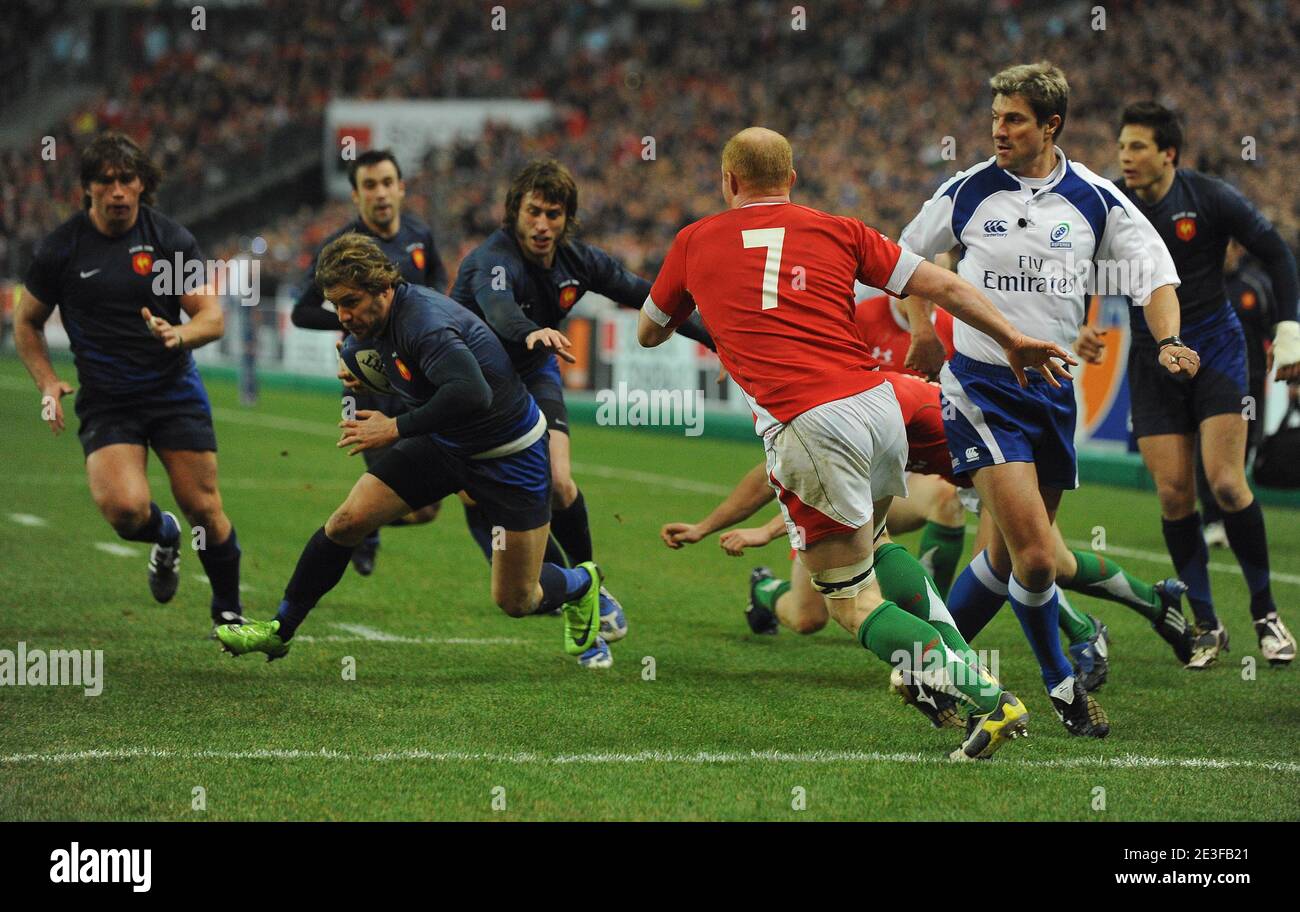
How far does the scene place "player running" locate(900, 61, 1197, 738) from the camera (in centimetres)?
609

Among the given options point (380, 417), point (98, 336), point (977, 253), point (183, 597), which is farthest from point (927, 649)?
point (183, 597)

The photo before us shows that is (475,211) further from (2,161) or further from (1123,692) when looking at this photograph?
(1123,692)

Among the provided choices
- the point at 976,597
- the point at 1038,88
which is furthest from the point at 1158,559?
the point at 1038,88

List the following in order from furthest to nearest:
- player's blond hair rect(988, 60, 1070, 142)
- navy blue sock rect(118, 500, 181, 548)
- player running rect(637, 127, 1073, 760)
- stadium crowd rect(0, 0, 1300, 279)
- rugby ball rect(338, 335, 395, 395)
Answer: stadium crowd rect(0, 0, 1300, 279)
navy blue sock rect(118, 500, 181, 548)
rugby ball rect(338, 335, 395, 395)
player's blond hair rect(988, 60, 1070, 142)
player running rect(637, 127, 1073, 760)

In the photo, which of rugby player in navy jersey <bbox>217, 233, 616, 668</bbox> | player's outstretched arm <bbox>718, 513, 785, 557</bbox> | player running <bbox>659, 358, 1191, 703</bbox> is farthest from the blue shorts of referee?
rugby player in navy jersey <bbox>217, 233, 616, 668</bbox>

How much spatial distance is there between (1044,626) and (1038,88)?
77.2 inches

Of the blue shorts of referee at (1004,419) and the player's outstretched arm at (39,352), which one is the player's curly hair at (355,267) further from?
the blue shorts of referee at (1004,419)

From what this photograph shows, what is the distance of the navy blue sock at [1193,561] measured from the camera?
7871 mm

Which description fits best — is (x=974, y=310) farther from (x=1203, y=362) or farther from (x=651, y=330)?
(x=1203, y=362)

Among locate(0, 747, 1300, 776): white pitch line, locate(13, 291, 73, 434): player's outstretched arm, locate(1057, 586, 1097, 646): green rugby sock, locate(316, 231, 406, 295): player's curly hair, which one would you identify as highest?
locate(316, 231, 406, 295): player's curly hair

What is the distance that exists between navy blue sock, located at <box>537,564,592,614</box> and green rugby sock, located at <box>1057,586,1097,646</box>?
2.04m

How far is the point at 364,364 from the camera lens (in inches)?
269

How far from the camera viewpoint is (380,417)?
628 cm

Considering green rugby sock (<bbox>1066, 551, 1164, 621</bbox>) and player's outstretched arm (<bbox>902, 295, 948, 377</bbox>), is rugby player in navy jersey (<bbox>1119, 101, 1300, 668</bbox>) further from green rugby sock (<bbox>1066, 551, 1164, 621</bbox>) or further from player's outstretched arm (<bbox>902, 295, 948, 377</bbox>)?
player's outstretched arm (<bbox>902, 295, 948, 377</bbox>)
